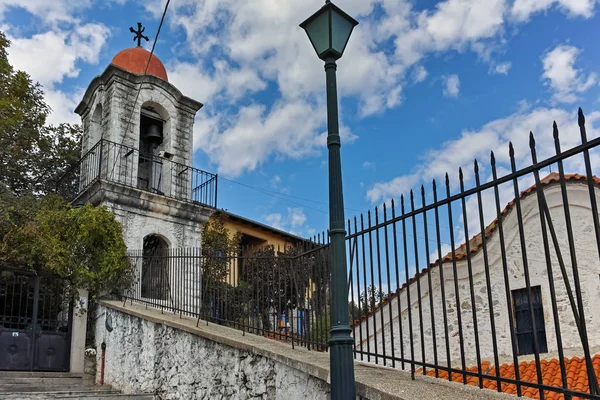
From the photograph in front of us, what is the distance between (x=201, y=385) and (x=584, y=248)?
228 inches

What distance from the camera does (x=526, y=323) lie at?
8.62 m

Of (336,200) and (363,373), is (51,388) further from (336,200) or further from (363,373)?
(336,200)

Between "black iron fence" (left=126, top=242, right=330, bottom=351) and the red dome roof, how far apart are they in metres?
6.35

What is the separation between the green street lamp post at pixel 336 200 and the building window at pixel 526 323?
17.6 ft

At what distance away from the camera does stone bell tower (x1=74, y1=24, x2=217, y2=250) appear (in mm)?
13234

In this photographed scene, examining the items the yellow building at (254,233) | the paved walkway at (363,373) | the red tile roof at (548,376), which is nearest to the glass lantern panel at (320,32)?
the paved walkway at (363,373)

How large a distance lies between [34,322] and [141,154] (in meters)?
5.28

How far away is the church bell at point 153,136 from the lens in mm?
14586

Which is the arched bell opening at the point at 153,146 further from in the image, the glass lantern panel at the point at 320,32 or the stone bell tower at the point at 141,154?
the glass lantern panel at the point at 320,32

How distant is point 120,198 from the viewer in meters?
12.9

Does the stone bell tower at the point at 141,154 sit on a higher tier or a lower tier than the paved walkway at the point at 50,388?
higher

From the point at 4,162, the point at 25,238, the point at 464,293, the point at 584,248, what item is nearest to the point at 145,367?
the point at 25,238

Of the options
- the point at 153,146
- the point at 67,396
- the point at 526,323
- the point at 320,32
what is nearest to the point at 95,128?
the point at 153,146

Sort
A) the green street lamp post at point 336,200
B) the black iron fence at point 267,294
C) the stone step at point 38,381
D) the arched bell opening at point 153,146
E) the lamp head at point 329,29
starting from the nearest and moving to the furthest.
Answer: the green street lamp post at point 336,200
the lamp head at point 329,29
the black iron fence at point 267,294
the stone step at point 38,381
the arched bell opening at point 153,146
